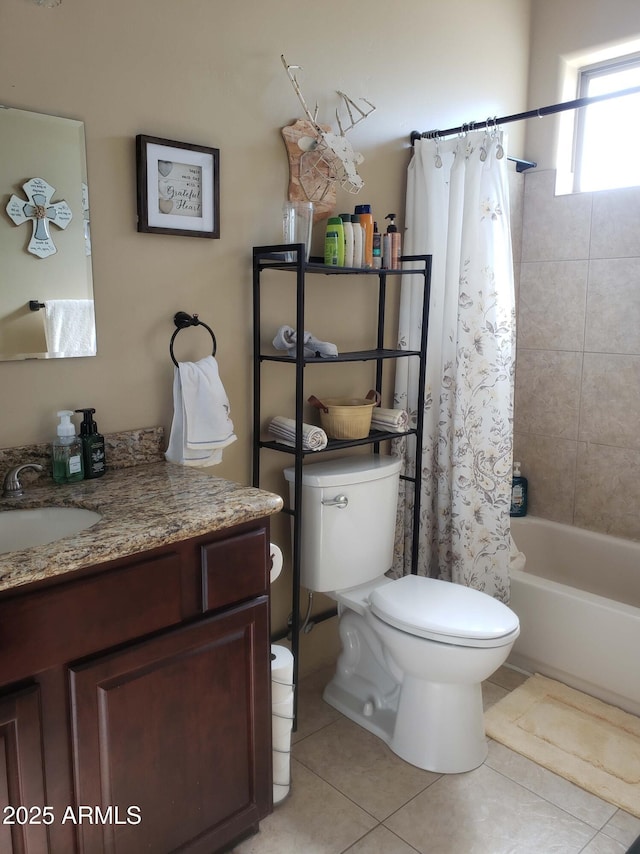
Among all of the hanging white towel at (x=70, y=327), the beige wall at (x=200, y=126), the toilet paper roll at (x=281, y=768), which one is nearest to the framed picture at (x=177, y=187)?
the beige wall at (x=200, y=126)

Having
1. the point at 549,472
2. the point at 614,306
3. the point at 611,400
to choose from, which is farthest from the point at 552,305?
the point at 549,472

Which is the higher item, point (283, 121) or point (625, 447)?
point (283, 121)

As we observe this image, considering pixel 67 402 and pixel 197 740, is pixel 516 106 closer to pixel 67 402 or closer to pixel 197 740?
pixel 67 402

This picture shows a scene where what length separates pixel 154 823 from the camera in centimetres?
143

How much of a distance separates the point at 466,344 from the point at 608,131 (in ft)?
4.06

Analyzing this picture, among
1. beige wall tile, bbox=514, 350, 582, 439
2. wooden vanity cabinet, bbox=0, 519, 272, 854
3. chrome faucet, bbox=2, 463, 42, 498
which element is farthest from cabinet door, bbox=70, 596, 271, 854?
beige wall tile, bbox=514, 350, 582, 439

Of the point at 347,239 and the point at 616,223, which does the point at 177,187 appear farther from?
the point at 616,223

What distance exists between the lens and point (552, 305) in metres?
2.92

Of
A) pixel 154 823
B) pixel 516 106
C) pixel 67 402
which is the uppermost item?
pixel 516 106

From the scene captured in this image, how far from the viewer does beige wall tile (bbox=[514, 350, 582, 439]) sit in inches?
114

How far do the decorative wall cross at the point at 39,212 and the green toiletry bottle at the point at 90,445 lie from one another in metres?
0.40

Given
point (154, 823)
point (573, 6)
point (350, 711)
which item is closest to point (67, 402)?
point (154, 823)

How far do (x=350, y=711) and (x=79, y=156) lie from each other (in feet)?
6.00

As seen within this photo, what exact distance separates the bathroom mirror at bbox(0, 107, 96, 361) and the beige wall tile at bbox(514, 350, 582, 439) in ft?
6.59
